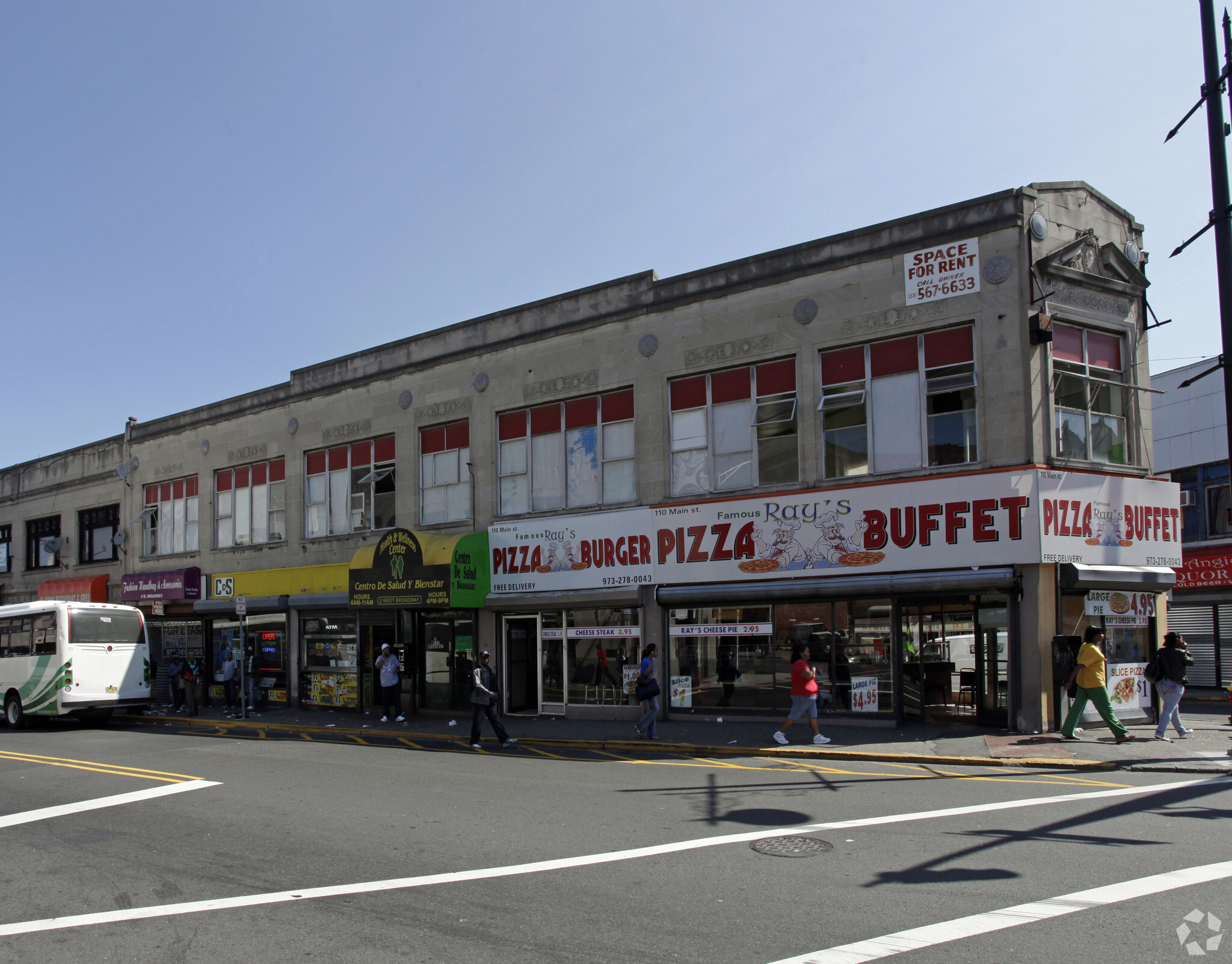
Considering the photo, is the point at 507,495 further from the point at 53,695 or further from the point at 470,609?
the point at 53,695

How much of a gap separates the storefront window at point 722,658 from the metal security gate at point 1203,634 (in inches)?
641

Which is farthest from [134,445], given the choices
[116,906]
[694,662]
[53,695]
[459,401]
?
[116,906]

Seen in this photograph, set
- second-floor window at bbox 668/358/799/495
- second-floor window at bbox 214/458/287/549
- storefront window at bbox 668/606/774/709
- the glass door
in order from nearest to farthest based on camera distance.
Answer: storefront window at bbox 668/606/774/709, second-floor window at bbox 668/358/799/495, the glass door, second-floor window at bbox 214/458/287/549

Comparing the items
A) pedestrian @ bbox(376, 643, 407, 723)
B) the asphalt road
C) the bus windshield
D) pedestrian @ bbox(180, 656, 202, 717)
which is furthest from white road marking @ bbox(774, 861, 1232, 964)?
pedestrian @ bbox(180, 656, 202, 717)

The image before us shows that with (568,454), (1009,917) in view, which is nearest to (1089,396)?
(568,454)

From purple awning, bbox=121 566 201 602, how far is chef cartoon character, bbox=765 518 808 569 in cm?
1887

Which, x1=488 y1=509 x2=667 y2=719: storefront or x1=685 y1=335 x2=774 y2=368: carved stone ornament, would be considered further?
x1=488 y1=509 x2=667 y2=719: storefront

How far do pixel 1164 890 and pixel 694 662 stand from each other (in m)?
12.1

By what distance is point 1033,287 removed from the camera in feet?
50.8

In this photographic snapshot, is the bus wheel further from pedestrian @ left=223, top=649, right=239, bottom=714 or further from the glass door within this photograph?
the glass door

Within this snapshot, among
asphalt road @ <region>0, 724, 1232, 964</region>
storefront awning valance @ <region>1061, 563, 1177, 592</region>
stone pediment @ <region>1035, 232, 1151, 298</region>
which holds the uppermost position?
stone pediment @ <region>1035, 232, 1151, 298</region>

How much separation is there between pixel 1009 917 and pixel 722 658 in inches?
474

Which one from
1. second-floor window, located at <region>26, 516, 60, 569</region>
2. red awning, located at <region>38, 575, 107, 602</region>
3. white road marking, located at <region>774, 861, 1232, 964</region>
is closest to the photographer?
white road marking, located at <region>774, 861, 1232, 964</region>

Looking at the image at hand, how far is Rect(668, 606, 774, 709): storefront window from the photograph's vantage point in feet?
57.3
